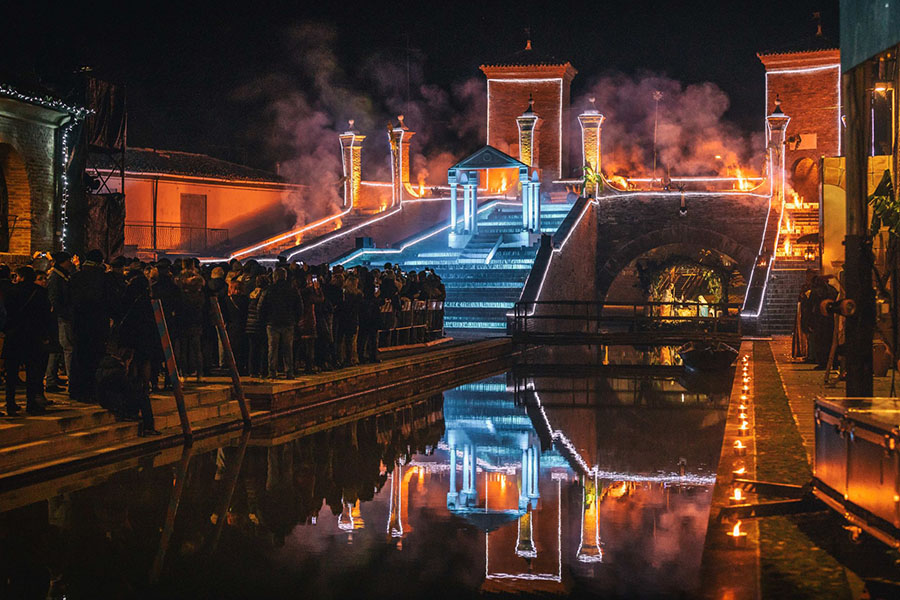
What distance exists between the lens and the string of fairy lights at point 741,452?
7105 millimetres

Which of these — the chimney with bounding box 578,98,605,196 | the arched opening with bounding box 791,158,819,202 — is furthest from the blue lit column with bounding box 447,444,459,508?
the arched opening with bounding box 791,158,819,202

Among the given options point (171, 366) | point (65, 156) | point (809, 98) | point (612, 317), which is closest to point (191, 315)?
point (171, 366)

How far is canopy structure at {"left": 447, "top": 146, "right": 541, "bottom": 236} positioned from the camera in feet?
115

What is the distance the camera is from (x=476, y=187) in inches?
1372

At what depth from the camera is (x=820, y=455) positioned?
291 inches

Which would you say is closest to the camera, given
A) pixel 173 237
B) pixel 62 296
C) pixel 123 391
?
pixel 123 391

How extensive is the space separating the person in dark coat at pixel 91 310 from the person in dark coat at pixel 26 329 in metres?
0.54

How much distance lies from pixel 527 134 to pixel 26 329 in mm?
31344

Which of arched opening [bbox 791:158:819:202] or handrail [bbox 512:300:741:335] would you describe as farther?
arched opening [bbox 791:158:819:202]

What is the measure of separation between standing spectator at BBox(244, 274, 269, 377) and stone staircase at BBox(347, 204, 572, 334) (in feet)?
42.6

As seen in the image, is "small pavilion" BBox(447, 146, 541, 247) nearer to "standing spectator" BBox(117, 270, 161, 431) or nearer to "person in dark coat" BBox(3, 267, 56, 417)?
"standing spectator" BBox(117, 270, 161, 431)

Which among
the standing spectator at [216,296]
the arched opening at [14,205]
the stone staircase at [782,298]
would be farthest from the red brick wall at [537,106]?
the standing spectator at [216,296]

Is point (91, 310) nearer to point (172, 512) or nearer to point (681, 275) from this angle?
point (172, 512)

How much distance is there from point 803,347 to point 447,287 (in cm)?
1271
